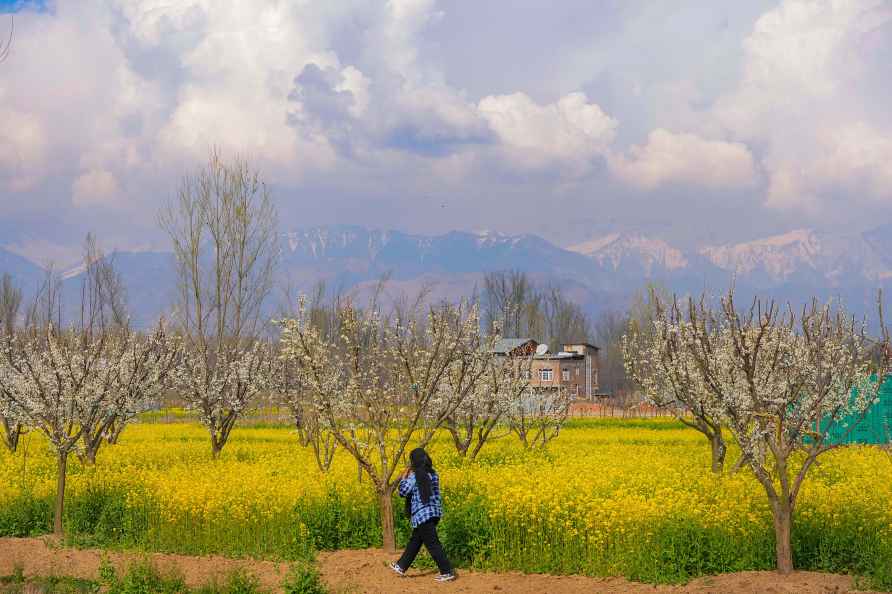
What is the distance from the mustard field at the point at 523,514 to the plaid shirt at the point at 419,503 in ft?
4.41

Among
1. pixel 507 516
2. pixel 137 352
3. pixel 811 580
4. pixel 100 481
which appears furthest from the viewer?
pixel 137 352

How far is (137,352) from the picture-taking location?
23.5 meters

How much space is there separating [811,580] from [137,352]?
57.2 feet

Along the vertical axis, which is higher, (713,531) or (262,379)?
(262,379)

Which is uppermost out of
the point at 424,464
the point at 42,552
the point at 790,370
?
the point at 790,370

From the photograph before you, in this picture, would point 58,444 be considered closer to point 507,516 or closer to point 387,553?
point 387,553

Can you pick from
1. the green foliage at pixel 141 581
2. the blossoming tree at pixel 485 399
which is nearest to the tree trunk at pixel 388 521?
the green foliage at pixel 141 581

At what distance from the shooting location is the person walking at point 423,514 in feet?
42.4

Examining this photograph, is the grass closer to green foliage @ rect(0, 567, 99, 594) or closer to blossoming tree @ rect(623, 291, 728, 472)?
green foliage @ rect(0, 567, 99, 594)

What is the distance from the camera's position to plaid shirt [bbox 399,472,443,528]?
12914 millimetres

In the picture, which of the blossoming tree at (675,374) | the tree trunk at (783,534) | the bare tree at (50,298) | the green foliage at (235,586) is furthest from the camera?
the bare tree at (50,298)

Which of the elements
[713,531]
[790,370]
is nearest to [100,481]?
[713,531]

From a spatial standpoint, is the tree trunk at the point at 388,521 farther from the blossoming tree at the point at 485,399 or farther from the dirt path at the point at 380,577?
the blossoming tree at the point at 485,399

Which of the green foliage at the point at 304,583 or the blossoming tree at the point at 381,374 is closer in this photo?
the green foliage at the point at 304,583
